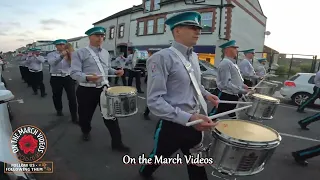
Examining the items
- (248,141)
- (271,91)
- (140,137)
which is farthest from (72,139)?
(271,91)

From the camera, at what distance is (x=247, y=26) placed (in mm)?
20438

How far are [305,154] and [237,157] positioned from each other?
7.73 feet

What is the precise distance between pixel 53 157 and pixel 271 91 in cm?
567

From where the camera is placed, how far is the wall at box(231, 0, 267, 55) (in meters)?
18.1

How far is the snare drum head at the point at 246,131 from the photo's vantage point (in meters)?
2.01

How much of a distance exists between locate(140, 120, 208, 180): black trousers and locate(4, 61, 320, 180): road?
85 centimetres

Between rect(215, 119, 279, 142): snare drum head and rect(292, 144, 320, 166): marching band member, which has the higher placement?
rect(215, 119, 279, 142): snare drum head

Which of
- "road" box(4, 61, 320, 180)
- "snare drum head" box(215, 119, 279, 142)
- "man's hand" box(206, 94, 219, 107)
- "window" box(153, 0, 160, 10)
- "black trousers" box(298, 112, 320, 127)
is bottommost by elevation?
"road" box(4, 61, 320, 180)

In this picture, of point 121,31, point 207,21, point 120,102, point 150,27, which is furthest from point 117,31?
point 120,102

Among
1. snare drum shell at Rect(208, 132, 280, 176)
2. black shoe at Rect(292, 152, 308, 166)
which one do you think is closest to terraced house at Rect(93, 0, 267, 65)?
black shoe at Rect(292, 152, 308, 166)

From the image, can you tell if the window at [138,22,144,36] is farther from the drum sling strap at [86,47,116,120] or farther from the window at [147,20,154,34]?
the drum sling strap at [86,47,116,120]

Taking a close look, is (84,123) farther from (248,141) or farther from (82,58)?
(248,141)

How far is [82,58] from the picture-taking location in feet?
12.1

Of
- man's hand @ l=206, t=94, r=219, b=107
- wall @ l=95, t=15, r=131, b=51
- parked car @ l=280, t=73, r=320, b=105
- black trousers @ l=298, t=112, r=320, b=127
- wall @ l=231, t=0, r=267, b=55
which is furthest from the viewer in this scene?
wall @ l=95, t=15, r=131, b=51
